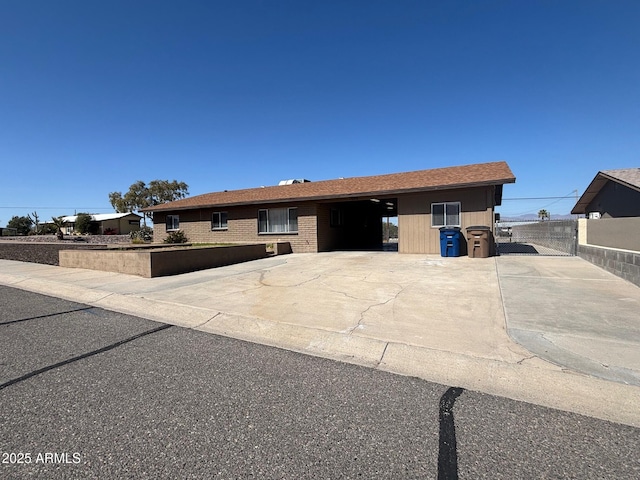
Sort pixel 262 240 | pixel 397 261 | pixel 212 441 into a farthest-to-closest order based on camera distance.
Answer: pixel 262 240
pixel 397 261
pixel 212 441

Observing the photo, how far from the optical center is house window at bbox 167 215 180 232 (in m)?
21.6

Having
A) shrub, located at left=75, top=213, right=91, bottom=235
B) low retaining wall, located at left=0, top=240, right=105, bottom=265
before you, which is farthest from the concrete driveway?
shrub, located at left=75, top=213, right=91, bottom=235

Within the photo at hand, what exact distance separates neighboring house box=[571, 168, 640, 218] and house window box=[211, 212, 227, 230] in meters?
21.0

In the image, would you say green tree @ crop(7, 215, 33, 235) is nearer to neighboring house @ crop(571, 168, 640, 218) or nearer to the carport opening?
the carport opening

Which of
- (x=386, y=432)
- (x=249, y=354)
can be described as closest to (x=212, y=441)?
(x=386, y=432)

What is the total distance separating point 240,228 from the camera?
62.2 feet

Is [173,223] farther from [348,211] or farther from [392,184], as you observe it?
[392,184]

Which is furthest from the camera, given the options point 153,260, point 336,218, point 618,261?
point 336,218

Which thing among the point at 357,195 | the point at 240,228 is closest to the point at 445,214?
the point at 357,195

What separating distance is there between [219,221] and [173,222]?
164 inches

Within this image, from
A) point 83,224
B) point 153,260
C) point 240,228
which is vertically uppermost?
point 83,224

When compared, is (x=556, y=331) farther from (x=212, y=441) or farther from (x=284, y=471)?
(x=212, y=441)

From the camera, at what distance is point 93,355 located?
12.4 ft

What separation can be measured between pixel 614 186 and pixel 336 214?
54.1ft
